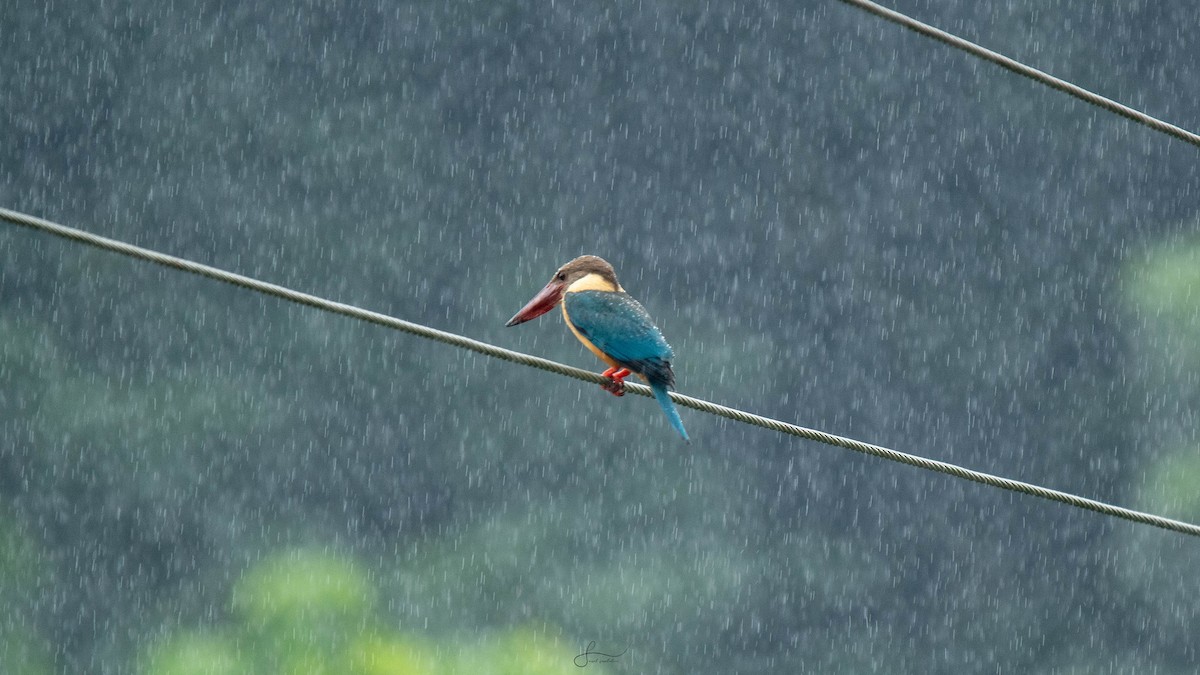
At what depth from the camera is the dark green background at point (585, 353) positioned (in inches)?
746

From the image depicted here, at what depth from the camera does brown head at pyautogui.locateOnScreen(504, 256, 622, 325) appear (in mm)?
4539

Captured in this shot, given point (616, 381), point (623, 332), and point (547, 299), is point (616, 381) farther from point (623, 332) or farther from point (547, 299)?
point (547, 299)

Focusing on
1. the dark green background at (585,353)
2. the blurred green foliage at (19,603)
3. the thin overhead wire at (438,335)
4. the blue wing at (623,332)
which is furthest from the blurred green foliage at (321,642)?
the thin overhead wire at (438,335)

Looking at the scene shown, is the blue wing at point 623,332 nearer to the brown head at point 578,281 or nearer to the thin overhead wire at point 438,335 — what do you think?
the brown head at point 578,281

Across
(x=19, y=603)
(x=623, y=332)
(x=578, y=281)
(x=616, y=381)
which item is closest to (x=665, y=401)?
(x=616, y=381)

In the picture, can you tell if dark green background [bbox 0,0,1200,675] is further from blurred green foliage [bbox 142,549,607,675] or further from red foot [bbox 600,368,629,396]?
red foot [bbox 600,368,629,396]

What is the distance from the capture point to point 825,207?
24.3 metres

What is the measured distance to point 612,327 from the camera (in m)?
4.09

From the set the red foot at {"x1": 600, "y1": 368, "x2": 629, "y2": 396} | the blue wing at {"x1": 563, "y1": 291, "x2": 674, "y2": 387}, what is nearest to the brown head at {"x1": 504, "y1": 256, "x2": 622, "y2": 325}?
the blue wing at {"x1": 563, "y1": 291, "x2": 674, "y2": 387}

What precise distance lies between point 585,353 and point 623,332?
15534 millimetres

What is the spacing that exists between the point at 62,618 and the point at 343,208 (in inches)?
252

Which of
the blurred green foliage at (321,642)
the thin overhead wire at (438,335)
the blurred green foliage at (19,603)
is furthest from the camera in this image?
the blurred green foliage at (19,603)

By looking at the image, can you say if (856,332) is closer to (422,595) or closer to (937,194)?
(937,194)

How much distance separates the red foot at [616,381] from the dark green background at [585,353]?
427 inches
